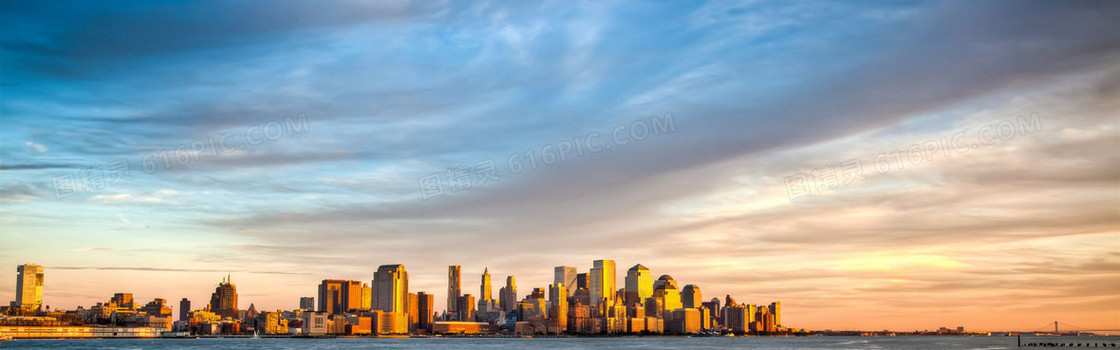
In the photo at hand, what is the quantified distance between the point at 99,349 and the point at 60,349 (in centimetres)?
718

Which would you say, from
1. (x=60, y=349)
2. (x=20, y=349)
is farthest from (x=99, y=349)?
(x=20, y=349)

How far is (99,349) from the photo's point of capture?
7495 inches

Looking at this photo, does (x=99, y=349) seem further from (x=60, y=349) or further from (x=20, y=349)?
(x=20, y=349)

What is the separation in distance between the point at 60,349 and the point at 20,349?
18.8 metres

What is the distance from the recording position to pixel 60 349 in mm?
185625

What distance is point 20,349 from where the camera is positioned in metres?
197

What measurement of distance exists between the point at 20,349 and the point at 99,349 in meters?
21.0
